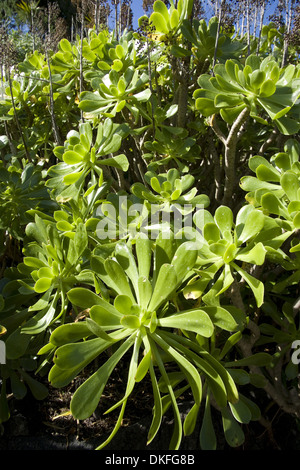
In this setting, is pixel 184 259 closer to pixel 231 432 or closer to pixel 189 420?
pixel 189 420

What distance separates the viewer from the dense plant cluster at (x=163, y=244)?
877 mm

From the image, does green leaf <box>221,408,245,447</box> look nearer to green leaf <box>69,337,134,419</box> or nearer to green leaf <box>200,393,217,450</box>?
green leaf <box>200,393,217,450</box>

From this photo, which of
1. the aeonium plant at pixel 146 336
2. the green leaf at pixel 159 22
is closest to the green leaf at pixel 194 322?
the aeonium plant at pixel 146 336

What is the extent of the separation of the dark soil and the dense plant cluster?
11 centimetres

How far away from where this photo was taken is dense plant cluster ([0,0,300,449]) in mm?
877

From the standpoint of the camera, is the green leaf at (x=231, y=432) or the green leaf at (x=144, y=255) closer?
the green leaf at (x=144, y=255)

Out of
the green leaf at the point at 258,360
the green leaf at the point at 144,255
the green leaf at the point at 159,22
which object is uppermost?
the green leaf at the point at 159,22

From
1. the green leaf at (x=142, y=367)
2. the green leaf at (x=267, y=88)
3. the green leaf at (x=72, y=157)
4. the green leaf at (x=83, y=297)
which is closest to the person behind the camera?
the green leaf at (x=142, y=367)

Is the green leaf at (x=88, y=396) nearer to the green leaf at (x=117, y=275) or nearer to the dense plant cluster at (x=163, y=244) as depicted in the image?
the dense plant cluster at (x=163, y=244)

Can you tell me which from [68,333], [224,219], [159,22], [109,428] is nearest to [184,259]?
[224,219]

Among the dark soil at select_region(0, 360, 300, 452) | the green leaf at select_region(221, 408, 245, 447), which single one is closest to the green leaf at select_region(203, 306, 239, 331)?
the green leaf at select_region(221, 408, 245, 447)

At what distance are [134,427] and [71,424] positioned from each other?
0.76 feet

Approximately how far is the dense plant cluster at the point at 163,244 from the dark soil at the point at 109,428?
0.11m
